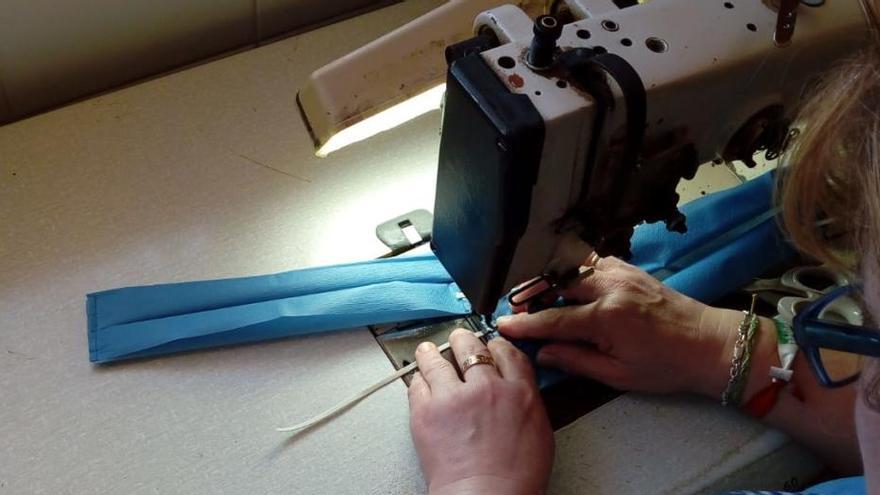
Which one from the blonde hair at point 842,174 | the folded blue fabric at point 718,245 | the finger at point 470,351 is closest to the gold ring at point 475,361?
the finger at point 470,351

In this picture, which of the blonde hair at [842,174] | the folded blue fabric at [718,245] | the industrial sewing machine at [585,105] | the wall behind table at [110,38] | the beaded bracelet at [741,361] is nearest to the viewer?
the blonde hair at [842,174]

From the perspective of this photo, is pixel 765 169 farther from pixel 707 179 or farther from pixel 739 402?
pixel 739 402

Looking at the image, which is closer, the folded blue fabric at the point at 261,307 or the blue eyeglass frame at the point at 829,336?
the blue eyeglass frame at the point at 829,336

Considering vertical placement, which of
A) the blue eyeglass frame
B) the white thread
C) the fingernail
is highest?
the white thread

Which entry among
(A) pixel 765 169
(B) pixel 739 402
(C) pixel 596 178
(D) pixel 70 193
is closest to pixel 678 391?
(B) pixel 739 402

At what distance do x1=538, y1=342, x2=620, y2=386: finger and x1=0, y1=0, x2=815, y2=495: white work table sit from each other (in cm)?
4

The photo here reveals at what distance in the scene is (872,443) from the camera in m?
0.80

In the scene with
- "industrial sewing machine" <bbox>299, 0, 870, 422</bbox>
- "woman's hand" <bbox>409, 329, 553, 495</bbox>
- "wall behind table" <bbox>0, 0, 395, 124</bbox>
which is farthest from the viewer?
"wall behind table" <bbox>0, 0, 395, 124</bbox>

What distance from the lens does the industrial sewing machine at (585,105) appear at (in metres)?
0.80

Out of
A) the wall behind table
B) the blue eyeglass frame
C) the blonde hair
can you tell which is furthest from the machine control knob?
the wall behind table

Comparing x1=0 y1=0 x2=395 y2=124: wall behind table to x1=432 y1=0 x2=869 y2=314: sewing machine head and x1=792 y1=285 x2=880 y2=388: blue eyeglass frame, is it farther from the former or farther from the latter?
x1=792 y1=285 x2=880 y2=388: blue eyeglass frame

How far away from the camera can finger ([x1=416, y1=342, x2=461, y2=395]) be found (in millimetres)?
1025

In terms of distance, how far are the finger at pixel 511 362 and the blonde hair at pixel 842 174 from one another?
0.35 m

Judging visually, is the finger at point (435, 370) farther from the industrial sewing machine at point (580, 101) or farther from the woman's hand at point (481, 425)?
the industrial sewing machine at point (580, 101)
